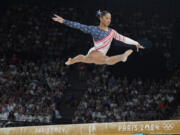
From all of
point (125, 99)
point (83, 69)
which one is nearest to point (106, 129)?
point (125, 99)

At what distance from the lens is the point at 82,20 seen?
19.0m

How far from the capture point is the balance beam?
9.98 metres

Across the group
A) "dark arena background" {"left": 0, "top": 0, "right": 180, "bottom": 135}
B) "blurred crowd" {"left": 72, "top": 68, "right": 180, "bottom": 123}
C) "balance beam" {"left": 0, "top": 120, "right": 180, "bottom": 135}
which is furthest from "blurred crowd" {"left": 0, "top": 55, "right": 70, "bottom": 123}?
"balance beam" {"left": 0, "top": 120, "right": 180, "bottom": 135}

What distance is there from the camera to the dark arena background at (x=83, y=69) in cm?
1498

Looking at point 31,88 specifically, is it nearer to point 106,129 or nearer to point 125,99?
point 125,99

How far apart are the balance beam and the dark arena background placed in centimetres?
303

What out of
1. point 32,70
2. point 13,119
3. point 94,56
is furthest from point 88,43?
point 94,56

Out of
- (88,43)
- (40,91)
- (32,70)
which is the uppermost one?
(88,43)

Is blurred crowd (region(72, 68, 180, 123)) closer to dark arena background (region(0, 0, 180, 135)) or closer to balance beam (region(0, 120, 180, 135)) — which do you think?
dark arena background (region(0, 0, 180, 135))

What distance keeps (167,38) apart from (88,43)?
14.5 ft

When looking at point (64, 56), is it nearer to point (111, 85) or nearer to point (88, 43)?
point (88, 43)

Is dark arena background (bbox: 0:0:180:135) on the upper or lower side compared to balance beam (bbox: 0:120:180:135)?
upper

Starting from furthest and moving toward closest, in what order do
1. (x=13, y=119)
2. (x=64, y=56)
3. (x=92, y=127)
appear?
(x=64, y=56) → (x=13, y=119) → (x=92, y=127)

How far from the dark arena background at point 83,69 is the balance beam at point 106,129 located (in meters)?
3.03
